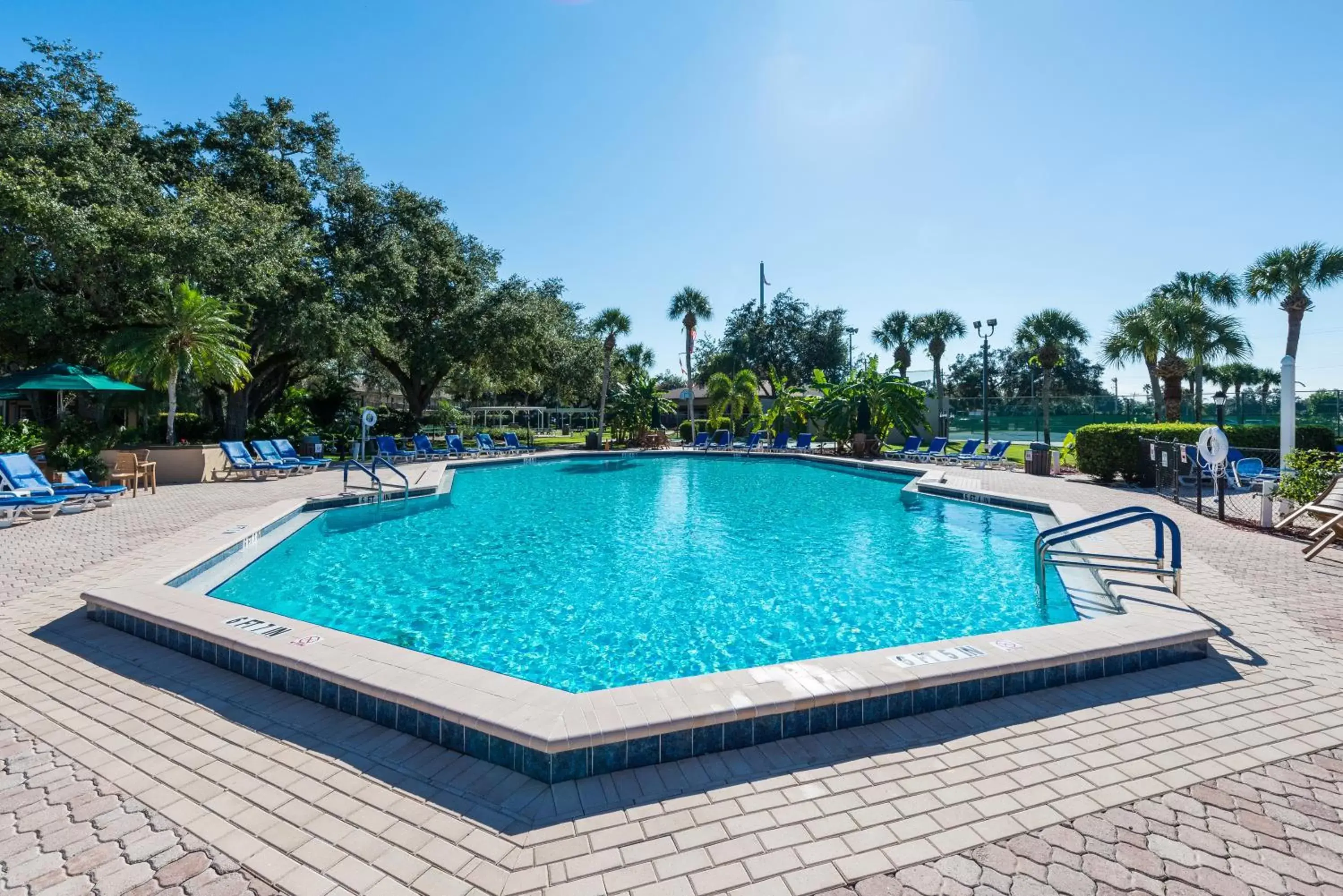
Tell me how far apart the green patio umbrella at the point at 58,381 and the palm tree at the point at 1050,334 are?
3283 cm

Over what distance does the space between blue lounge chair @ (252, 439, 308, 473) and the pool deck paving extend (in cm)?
1312

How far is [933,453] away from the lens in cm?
2117

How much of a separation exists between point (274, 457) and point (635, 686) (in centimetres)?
1689

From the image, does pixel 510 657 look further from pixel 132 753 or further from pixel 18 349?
pixel 18 349

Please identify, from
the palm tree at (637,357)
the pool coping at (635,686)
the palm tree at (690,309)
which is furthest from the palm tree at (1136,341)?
the palm tree at (637,357)

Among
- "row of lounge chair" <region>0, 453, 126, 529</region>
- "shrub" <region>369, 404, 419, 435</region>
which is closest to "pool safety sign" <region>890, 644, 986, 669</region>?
"row of lounge chair" <region>0, 453, 126, 529</region>

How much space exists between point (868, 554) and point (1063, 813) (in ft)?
20.6

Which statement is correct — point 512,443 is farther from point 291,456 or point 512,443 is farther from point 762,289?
point 762,289

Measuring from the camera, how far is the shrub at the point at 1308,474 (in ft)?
29.7

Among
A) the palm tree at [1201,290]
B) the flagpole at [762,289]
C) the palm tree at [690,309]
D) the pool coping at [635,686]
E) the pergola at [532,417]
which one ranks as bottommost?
the pool coping at [635,686]

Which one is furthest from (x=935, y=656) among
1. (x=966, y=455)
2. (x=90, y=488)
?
(x=966, y=455)

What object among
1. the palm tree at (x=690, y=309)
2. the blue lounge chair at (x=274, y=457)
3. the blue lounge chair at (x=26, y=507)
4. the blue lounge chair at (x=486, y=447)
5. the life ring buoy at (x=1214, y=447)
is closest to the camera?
the life ring buoy at (x=1214, y=447)

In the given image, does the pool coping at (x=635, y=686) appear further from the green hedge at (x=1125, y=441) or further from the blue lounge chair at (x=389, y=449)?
the blue lounge chair at (x=389, y=449)

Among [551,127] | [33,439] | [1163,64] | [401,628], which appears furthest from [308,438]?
[1163,64]
